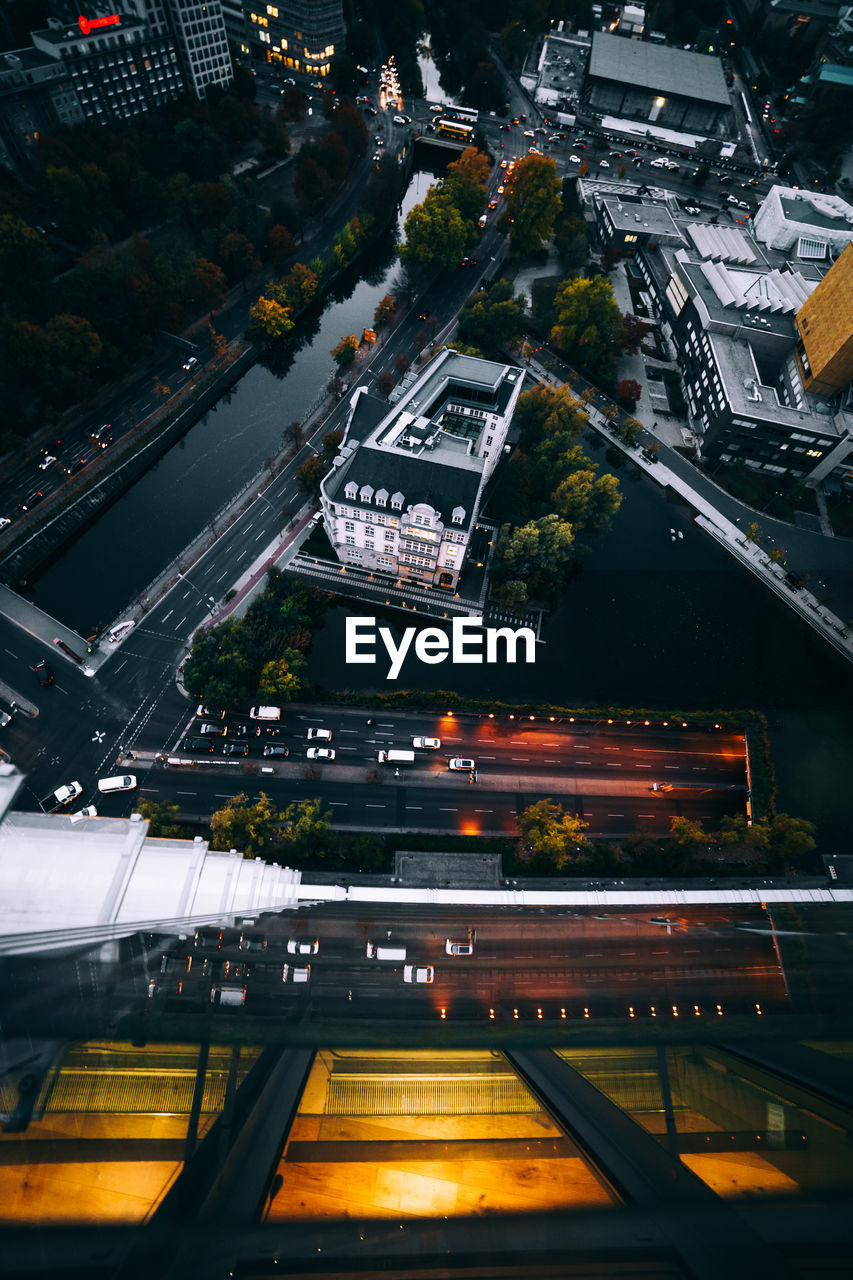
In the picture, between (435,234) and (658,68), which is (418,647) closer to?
(435,234)

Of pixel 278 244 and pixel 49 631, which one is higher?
pixel 278 244

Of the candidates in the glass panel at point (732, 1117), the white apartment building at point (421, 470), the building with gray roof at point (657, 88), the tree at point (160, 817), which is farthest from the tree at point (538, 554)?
the building with gray roof at point (657, 88)

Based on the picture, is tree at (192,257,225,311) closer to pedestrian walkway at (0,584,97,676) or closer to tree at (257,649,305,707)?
pedestrian walkway at (0,584,97,676)

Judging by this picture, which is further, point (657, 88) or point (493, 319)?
point (657, 88)

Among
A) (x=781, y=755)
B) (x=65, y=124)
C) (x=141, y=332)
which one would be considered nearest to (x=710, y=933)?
(x=781, y=755)

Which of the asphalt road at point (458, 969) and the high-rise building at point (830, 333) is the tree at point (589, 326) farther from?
the asphalt road at point (458, 969)

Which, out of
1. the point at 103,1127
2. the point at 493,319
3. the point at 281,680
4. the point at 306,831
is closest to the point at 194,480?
the point at 281,680
